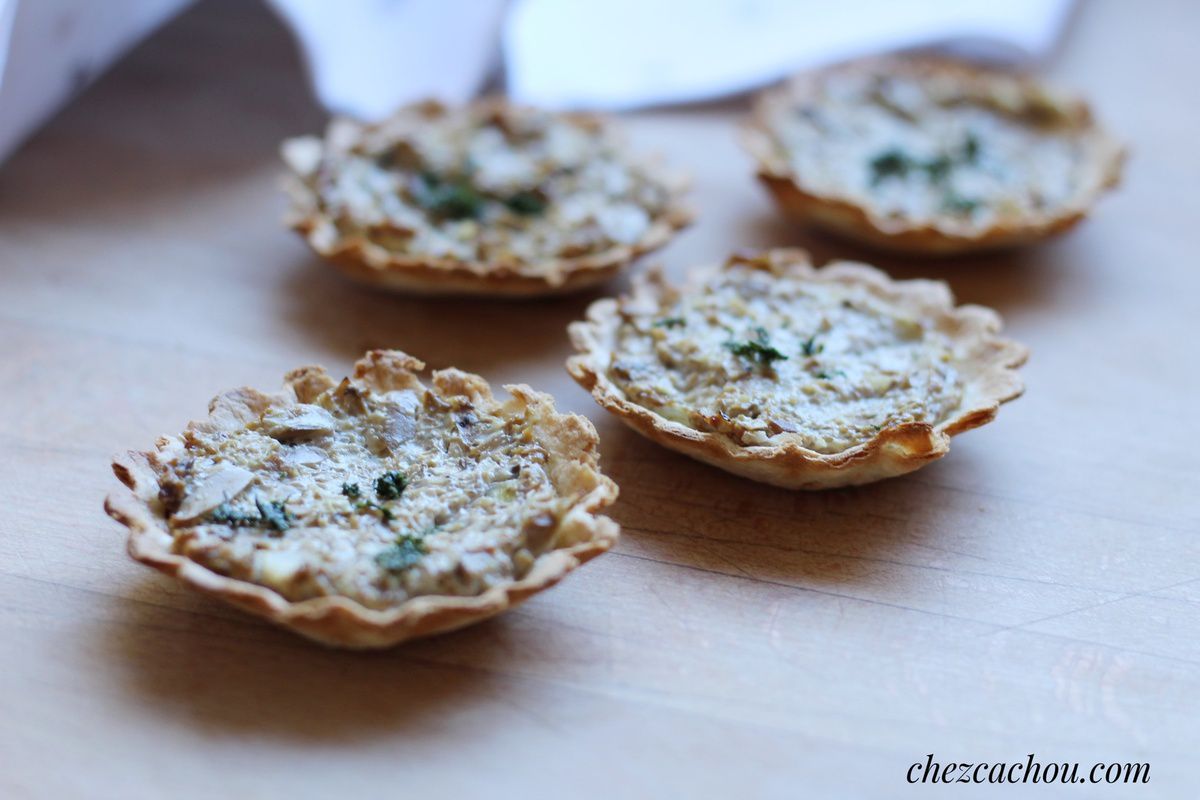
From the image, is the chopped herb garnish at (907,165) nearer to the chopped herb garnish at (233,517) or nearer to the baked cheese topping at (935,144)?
the baked cheese topping at (935,144)

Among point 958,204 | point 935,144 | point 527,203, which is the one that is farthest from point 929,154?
point 527,203

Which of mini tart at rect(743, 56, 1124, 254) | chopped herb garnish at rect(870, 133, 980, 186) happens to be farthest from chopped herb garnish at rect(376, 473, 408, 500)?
chopped herb garnish at rect(870, 133, 980, 186)

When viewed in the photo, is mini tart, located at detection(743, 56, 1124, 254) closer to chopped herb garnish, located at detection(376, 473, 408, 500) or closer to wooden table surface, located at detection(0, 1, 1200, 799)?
wooden table surface, located at detection(0, 1, 1200, 799)

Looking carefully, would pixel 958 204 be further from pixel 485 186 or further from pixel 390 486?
pixel 390 486

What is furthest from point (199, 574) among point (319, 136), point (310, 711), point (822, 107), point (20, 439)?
point (822, 107)

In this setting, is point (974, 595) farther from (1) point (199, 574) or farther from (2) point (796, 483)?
(1) point (199, 574)
